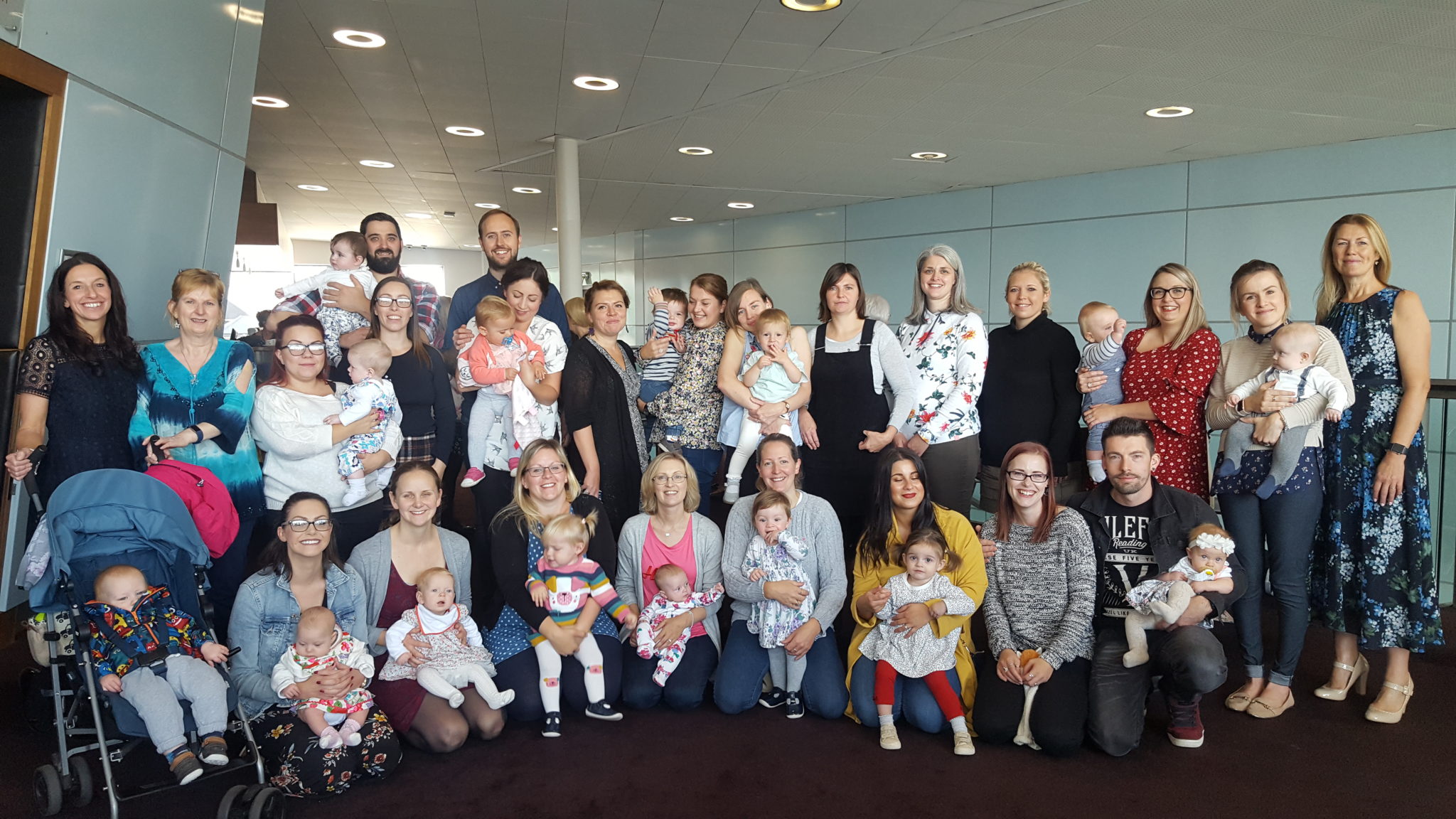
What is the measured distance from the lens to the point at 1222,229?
821 centimetres

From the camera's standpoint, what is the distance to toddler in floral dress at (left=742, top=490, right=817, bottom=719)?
11.8 ft

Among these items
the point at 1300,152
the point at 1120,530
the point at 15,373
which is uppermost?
the point at 1300,152

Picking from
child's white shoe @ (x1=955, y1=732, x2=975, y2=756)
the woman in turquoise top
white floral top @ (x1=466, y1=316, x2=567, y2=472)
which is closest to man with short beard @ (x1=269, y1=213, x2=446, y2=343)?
white floral top @ (x1=466, y1=316, x2=567, y2=472)

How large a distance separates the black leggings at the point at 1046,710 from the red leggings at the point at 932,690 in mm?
104

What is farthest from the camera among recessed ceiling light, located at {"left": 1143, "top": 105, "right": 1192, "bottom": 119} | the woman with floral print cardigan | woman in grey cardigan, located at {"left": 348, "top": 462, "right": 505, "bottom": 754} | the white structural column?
the white structural column

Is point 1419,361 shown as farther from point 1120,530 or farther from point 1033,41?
point 1033,41

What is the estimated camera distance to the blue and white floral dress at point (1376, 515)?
3.47 meters

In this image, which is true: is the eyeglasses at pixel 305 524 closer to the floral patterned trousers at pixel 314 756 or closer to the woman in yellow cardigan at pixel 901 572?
the floral patterned trousers at pixel 314 756

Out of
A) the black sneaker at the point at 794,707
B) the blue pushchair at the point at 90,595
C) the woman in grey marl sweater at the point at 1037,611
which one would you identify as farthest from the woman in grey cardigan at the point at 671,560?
the blue pushchair at the point at 90,595

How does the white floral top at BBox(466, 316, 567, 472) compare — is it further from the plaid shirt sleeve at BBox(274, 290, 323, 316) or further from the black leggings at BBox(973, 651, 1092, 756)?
the black leggings at BBox(973, 651, 1092, 756)

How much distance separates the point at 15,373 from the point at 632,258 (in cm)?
1298

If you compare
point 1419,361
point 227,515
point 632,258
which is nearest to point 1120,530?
point 1419,361

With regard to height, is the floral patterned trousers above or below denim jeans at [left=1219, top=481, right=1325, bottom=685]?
below

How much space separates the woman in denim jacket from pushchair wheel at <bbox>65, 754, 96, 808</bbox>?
46 centimetres
